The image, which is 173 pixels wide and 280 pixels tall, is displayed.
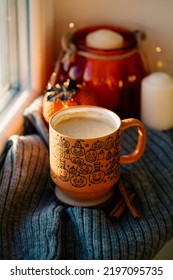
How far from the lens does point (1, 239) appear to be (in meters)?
0.61

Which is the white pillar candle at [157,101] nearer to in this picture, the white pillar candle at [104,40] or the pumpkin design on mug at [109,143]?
the white pillar candle at [104,40]

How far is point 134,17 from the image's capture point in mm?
855

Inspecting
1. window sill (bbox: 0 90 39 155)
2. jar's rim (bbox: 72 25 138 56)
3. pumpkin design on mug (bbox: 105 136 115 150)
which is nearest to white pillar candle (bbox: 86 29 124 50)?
jar's rim (bbox: 72 25 138 56)

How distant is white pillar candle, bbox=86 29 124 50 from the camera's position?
804 mm

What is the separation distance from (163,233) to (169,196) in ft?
0.21

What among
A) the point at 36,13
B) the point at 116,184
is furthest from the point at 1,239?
the point at 36,13

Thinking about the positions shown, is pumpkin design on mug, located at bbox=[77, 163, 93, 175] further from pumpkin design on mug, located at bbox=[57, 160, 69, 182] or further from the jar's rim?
the jar's rim

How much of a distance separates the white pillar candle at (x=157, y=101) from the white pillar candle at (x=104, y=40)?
0.07 metres

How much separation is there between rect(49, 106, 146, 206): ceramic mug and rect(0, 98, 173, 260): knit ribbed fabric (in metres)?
0.02

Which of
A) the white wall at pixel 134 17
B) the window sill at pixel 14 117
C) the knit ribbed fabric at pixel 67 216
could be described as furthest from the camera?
the white wall at pixel 134 17

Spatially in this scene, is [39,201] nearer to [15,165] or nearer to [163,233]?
[15,165]

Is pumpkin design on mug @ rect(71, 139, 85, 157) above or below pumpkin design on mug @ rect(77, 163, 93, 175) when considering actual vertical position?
above

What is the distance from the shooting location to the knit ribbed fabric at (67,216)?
60 cm

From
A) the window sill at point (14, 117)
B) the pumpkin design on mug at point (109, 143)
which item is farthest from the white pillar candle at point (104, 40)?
the pumpkin design on mug at point (109, 143)
